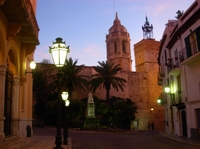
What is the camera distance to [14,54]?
12.3 metres

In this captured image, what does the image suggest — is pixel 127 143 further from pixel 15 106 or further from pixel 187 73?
pixel 187 73

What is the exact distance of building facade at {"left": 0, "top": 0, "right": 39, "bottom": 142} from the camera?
31.4ft

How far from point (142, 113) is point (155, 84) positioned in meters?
7.12

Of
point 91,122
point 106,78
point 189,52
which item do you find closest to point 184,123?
point 189,52

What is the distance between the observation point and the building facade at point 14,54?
376 inches

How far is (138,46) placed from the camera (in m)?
53.6

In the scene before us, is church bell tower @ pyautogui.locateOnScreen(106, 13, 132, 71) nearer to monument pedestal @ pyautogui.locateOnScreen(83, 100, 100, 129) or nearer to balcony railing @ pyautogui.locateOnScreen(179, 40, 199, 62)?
monument pedestal @ pyautogui.locateOnScreen(83, 100, 100, 129)

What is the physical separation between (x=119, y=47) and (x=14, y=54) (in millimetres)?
49410

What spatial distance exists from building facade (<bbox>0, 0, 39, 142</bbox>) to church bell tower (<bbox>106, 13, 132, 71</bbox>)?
153 ft

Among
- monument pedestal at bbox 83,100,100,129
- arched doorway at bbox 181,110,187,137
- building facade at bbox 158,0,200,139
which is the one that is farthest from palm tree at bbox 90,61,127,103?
arched doorway at bbox 181,110,187,137

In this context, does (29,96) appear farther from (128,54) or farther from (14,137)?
(128,54)

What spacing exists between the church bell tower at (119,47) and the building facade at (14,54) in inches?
1831

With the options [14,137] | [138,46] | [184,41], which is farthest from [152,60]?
[14,137]

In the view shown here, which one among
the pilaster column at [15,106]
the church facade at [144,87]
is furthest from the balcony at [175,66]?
the church facade at [144,87]
